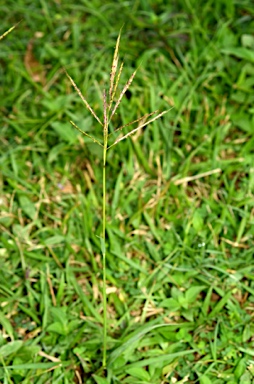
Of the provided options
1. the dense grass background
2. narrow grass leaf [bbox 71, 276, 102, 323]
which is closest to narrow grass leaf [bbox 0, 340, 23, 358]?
the dense grass background

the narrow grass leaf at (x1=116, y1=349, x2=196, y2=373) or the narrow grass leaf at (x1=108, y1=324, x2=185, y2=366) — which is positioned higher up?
the narrow grass leaf at (x1=108, y1=324, x2=185, y2=366)

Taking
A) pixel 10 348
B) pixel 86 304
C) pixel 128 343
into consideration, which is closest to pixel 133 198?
pixel 86 304

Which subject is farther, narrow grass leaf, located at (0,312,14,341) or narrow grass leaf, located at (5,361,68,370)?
narrow grass leaf, located at (0,312,14,341)

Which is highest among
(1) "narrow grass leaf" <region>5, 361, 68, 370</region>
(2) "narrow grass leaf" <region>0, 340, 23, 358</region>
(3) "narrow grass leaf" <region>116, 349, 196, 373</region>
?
(2) "narrow grass leaf" <region>0, 340, 23, 358</region>

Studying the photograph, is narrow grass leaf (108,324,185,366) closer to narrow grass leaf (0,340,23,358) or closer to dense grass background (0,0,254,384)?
dense grass background (0,0,254,384)

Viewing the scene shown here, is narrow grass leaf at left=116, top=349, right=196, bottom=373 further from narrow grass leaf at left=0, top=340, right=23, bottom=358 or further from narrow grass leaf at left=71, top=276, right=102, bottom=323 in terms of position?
narrow grass leaf at left=0, top=340, right=23, bottom=358

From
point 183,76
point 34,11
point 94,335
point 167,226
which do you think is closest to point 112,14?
point 34,11

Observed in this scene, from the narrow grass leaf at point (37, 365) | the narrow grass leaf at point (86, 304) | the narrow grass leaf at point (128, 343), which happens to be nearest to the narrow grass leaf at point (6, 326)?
the narrow grass leaf at point (37, 365)

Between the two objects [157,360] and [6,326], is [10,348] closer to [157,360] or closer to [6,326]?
[6,326]
